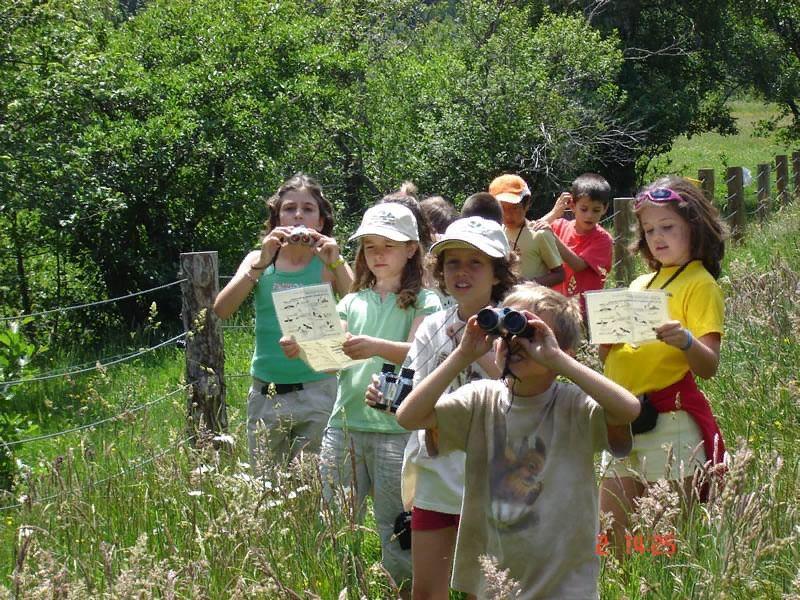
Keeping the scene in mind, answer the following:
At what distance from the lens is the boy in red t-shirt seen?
6871mm

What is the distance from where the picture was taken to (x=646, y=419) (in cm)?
405

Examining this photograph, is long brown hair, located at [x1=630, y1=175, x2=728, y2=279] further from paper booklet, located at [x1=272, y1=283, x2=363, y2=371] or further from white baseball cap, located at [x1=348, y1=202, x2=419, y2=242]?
paper booklet, located at [x1=272, y1=283, x2=363, y2=371]

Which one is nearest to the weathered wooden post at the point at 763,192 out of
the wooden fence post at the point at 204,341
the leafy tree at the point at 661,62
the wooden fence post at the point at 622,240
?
the leafy tree at the point at 661,62

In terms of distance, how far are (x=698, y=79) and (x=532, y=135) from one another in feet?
36.9

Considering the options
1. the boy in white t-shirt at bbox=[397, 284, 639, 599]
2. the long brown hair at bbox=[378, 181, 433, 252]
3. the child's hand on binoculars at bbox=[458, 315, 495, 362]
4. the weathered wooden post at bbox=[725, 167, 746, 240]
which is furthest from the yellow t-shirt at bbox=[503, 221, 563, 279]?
the weathered wooden post at bbox=[725, 167, 746, 240]

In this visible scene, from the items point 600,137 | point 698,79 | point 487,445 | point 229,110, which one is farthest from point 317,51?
point 698,79

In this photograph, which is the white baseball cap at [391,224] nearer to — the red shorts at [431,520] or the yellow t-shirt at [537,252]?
the red shorts at [431,520]

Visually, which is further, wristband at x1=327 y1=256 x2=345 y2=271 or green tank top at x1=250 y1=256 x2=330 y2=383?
green tank top at x1=250 y1=256 x2=330 y2=383

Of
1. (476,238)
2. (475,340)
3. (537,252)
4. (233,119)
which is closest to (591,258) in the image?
(537,252)

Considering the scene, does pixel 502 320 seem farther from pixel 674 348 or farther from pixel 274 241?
pixel 274 241

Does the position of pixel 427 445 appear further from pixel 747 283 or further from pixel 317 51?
pixel 317 51

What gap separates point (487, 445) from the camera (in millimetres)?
3172

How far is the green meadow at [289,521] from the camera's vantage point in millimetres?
2896

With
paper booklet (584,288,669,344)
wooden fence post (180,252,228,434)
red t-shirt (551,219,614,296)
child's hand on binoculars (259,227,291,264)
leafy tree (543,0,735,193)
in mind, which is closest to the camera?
paper booklet (584,288,669,344)
